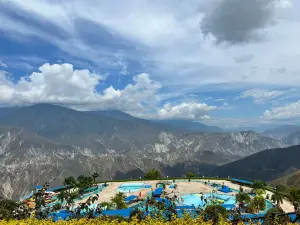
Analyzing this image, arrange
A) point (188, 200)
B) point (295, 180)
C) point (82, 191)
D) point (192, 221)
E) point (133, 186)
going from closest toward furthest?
1. point (192, 221)
2. point (188, 200)
3. point (82, 191)
4. point (133, 186)
5. point (295, 180)

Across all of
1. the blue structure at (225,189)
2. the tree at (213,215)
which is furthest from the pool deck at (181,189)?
the tree at (213,215)

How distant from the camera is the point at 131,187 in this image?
79.9 metres

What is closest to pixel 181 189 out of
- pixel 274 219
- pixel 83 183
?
pixel 83 183

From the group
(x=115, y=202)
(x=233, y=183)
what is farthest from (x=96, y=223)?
(x=233, y=183)

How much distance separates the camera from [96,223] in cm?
1252

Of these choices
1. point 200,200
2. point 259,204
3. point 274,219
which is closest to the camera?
point 274,219

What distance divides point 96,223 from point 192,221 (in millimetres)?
A: 4316

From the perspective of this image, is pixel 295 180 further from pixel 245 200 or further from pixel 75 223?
pixel 75 223

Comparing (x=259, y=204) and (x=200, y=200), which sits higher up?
(x=259, y=204)

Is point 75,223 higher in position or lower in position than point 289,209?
higher

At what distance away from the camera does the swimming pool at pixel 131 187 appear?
77750 millimetres

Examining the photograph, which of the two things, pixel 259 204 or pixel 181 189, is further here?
pixel 181 189

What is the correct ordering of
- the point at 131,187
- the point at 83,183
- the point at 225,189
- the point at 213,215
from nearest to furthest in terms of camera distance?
the point at 213,215
the point at 225,189
the point at 83,183
the point at 131,187

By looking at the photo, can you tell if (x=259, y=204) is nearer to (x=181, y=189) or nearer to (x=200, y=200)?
(x=200, y=200)
